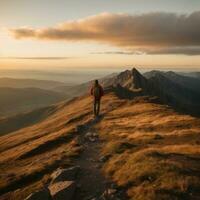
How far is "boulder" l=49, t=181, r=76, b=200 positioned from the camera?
1820 centimetres

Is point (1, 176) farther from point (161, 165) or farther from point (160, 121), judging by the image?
point (160, 121)

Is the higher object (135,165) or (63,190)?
(135,165)

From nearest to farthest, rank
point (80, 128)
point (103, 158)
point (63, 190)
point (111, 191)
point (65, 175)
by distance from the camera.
Answer: 1. point (111, 191)
2. point (63, 190)
3. point (65, 175)
4. point (103, 158)
5. point (80, 128)

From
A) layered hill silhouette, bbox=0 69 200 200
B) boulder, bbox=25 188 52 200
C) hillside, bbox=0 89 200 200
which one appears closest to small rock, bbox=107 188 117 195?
layered hill silhouette, bbox=0 69 200 200

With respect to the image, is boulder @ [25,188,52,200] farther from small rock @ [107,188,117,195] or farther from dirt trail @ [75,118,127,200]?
small rock @ [107,188,117,195]

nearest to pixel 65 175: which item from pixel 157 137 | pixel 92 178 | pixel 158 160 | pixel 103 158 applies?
pixel 92 178

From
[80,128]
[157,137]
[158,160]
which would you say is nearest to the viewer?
[158,160]

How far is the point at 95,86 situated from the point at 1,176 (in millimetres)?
19946

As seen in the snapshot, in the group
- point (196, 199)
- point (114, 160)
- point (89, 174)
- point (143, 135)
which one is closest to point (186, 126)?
point (143, 135)

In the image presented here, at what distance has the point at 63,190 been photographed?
60.7 ft

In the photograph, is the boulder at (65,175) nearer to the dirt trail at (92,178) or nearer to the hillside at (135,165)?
the dirt trail at (92,178)

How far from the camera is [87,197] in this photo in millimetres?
18438

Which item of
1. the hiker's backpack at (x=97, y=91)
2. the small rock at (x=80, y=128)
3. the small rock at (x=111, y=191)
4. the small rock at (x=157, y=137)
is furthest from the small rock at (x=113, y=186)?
the hiker's backpack at (x=97, y=91)

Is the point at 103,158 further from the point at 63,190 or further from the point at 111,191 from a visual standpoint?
the point at 63,190
